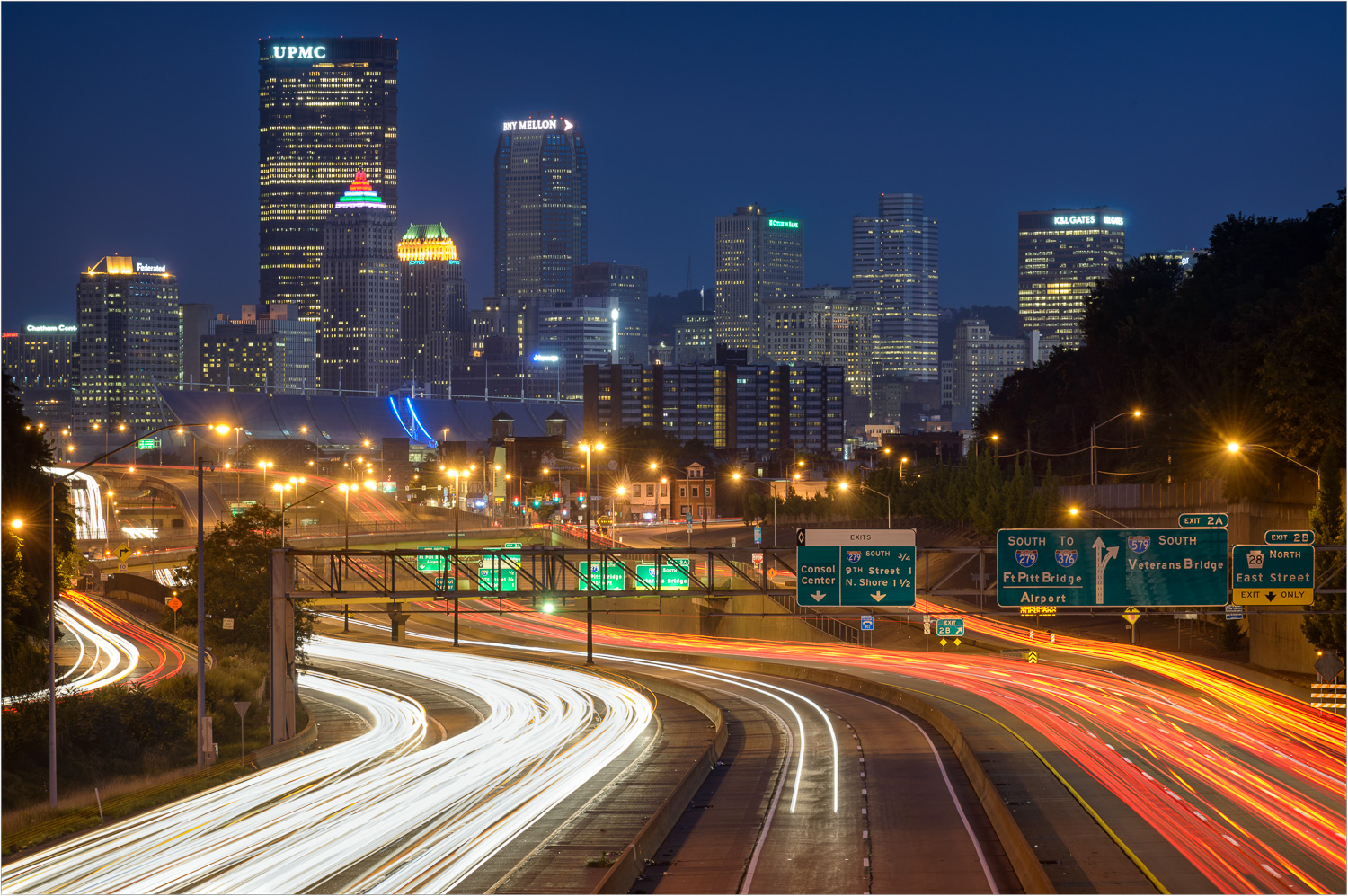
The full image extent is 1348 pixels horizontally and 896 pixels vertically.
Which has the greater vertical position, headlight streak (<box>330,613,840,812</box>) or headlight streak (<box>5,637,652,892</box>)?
headlight streak (<box>5,637,652,892</box>)

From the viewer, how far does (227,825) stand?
31000 mm

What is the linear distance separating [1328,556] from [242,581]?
42665mm

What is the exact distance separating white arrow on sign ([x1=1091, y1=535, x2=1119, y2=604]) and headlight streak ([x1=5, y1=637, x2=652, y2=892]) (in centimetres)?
1571

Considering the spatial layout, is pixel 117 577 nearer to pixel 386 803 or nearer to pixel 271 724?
pixel 271 724

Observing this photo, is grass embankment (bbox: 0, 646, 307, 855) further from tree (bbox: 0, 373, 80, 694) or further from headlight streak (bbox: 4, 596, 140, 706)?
headlight streak (bbox: 4, 596, 140, 706)

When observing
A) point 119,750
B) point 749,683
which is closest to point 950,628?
point 749,683

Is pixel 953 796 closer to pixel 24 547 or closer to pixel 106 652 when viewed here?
pixel 24 547

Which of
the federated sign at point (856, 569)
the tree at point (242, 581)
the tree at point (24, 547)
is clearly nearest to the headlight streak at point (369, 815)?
the tree at point (242, 581)

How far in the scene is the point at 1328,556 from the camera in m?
53.6

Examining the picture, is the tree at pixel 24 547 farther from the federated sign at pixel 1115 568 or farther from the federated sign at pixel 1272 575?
the federated sign at pixel 1272 575

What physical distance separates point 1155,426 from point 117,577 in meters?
74.2

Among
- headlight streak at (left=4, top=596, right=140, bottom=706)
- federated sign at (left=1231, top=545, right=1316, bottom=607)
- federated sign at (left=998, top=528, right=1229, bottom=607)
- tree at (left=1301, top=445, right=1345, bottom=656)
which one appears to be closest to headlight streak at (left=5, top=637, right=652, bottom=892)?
headlight streak at (left=4, top=596, right=140, bottom=706)

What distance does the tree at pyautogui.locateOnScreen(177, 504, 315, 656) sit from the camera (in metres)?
57.4

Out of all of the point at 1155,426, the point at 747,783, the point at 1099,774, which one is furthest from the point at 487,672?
the point at 1155,426
